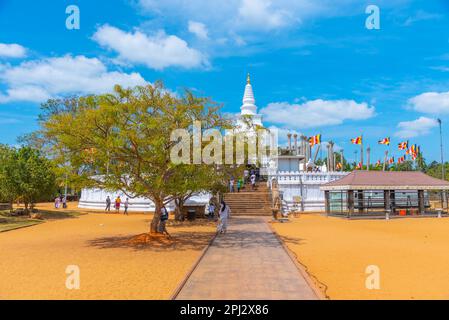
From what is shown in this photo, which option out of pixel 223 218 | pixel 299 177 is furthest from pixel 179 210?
pixel 299 177

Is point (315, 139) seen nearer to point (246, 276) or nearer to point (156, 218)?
point (156, 218)

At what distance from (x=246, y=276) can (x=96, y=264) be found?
4.53m

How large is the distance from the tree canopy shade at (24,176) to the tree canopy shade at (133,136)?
14428 millimetres

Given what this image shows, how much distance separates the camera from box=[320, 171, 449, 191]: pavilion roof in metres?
25.1

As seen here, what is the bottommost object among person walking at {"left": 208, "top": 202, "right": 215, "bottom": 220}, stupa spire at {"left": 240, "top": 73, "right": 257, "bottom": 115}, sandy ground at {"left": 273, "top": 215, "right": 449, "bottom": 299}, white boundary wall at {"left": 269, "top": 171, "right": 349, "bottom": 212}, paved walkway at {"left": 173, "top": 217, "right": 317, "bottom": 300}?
sandy ground at {"left": 273, "top": 215, "right": 449, "bottom": 299}

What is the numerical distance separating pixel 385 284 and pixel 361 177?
19.5m

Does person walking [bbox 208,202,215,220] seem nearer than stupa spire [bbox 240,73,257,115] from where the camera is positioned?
Yes

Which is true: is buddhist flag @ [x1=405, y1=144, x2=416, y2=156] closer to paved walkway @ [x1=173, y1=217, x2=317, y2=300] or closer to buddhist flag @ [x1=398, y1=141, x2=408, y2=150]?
buddhist flag @ [x1=398, y1=141, x2=408, y2=150]

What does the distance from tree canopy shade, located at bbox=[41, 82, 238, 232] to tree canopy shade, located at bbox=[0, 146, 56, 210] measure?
47.3ft

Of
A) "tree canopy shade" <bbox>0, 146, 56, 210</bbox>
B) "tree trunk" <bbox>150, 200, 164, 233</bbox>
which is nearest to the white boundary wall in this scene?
"tree trunk" <bbox>150, 200, 164, 233</bbox>

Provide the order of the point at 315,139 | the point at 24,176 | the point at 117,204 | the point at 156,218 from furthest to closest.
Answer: the point at 315,139, the point at 117,204, the point at 24,176, the point at 156,218

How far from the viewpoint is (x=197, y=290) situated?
7254mm

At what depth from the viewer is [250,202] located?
96.2ft
